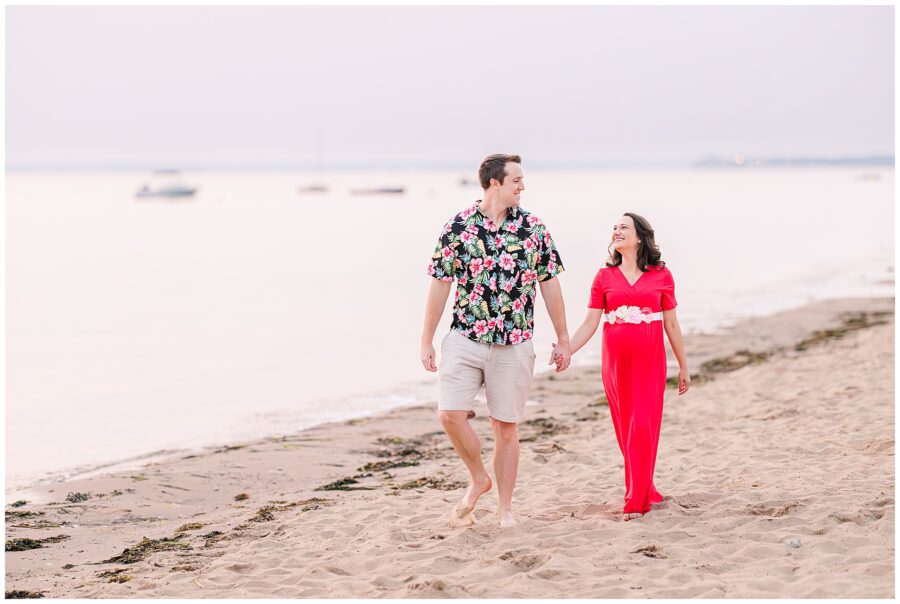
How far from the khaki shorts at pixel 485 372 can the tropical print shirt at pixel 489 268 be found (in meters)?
0.07

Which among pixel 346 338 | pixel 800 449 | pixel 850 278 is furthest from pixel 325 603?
pixel 850 278

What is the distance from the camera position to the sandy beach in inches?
211

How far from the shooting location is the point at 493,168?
19.2ft

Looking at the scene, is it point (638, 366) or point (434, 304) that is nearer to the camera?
point (434, 304)

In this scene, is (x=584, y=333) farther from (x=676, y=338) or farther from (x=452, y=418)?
(x=452, y=418)

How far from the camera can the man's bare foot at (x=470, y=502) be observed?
249 inches

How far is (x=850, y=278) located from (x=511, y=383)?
22.3 metres

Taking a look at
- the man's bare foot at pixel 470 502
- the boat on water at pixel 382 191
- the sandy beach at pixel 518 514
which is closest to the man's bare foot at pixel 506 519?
the sandy beach at pixel 518 514

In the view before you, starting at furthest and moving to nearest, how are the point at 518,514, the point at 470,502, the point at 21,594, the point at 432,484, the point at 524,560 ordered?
1. the point at 432,484
2. the point at 518,514
3. the point at 470,502
4. the point at 21,594
5. the point at 524,560

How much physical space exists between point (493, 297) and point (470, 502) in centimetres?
133

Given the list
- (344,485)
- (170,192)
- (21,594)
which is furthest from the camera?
(170,192)

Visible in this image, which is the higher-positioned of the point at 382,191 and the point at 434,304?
the point at 382,191

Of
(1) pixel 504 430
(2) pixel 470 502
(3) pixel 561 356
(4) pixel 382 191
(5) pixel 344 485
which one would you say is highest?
(4) pixel 382 191

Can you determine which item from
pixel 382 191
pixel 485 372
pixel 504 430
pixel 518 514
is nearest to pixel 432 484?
pixel 518 514
